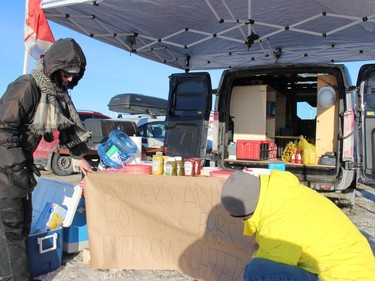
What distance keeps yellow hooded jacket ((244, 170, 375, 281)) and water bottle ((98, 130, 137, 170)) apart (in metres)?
2.16

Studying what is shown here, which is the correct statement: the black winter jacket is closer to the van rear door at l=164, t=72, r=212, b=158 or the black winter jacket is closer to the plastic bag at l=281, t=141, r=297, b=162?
the van rear door at l=164, t=72, r=212, b=158

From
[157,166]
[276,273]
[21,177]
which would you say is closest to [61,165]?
[157,166]

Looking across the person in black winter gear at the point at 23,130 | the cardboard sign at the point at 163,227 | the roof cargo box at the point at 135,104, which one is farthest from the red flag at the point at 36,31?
the roof cargo box at the point at 135,104

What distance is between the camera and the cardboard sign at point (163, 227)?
290 centimetres

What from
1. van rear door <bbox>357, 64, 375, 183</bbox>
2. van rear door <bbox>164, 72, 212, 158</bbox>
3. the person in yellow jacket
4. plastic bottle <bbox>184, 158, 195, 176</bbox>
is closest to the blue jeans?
the person in yellow jacket

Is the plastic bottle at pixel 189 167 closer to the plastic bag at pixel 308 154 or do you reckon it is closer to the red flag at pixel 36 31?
the red flag at pixel 36 31

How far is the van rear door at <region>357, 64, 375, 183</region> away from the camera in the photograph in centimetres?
467

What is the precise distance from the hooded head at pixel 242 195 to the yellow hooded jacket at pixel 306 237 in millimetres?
33

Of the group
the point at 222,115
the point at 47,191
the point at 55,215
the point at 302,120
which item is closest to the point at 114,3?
the point at 222,115

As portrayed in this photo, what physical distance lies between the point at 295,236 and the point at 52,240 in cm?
222

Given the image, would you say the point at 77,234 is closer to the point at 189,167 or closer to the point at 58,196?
the point at 58,196

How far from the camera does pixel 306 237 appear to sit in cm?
168

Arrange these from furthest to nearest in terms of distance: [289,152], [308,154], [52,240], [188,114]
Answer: [289,152]
[188,114]
[308,154]
[52,240]

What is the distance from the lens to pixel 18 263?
2.57 metres
